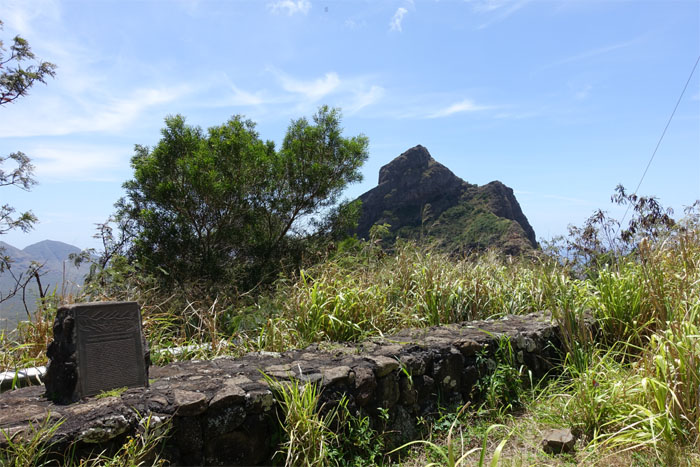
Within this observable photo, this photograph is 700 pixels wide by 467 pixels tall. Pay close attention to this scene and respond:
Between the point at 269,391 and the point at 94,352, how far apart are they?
1.16 meters

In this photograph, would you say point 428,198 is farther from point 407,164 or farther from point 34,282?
point 34,282

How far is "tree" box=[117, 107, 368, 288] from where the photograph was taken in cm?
905

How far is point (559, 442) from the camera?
Result: 3.22 meters

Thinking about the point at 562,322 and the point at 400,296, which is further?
the point at 400,296

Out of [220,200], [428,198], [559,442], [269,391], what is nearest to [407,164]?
[428,198]

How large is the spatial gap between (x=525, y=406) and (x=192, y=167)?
7.15 m

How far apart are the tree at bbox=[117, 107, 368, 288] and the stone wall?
4.95 meters

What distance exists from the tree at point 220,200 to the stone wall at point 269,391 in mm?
4945

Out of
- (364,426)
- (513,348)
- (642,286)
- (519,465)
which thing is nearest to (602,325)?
(642,286)

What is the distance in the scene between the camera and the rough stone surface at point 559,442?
3.21m

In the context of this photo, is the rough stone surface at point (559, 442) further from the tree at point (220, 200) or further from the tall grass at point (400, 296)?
the tree at point (220, 200)

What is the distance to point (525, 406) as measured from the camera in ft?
13.5

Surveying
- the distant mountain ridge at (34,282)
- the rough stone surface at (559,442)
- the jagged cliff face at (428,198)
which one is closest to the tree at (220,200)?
the distant mountain ridge at (34,282)

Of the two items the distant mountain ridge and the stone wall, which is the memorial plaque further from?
the distant mountain ridge
